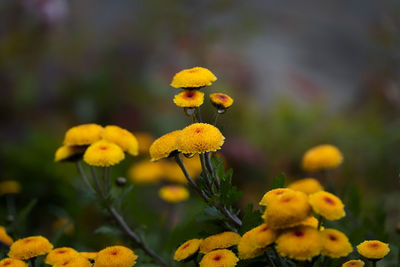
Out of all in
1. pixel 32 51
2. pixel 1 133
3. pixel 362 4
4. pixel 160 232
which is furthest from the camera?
pixel 362 4

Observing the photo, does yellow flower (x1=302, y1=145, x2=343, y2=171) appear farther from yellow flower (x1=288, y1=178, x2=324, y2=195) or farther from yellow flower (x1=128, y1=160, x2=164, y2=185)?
yellow flower (x1=128, y1=160, x2=164, y2=185)

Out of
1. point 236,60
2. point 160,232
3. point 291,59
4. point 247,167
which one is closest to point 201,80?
point 160,232

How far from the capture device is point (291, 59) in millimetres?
7090

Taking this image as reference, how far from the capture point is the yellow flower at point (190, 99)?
116 cm

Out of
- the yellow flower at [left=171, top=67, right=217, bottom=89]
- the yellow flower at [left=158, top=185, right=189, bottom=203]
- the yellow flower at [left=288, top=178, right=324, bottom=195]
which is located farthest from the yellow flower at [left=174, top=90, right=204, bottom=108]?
the yellow flower at [left=158, top=185, right=189, bottom=203]

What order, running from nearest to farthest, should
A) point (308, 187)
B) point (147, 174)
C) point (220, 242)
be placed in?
1. point (220, 242)
2. point (308, 187)
3. point (147, 174)

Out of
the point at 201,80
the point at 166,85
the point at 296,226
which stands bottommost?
the point at 296,226

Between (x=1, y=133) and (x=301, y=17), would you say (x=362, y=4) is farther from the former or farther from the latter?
(x=1, y=133)

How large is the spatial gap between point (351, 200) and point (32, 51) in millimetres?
3154

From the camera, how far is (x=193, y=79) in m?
1.18

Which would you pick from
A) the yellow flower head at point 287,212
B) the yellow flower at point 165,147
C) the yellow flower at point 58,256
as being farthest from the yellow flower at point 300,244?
the yellow flower at point 58,256

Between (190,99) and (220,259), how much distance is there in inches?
14.8

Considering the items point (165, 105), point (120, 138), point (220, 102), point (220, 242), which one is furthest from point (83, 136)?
point (165, 105)

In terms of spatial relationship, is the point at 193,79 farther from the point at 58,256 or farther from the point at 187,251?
the point at 58,256
